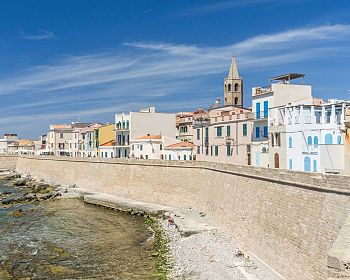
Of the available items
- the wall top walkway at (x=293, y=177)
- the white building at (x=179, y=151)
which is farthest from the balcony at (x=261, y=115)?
the white building at (x=179, y=151)

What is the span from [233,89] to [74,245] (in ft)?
196

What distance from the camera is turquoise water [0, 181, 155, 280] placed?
23.0 meters

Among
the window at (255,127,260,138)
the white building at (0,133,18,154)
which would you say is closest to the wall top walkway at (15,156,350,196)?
the window at (255,127,260,138)

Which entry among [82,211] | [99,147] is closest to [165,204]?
[82,211]

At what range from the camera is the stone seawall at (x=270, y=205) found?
16734 mm

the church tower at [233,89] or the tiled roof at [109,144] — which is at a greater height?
the church tower at [233,89]

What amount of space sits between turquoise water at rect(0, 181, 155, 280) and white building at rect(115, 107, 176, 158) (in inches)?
908

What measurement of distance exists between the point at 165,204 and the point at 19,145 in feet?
332

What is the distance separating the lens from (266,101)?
39031mm

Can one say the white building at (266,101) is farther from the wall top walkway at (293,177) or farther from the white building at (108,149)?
the white building at (108,149)

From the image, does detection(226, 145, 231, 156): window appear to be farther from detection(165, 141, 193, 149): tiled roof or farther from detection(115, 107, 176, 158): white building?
detection(115, 107, 176, 158): white building

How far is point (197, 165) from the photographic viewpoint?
122 ft

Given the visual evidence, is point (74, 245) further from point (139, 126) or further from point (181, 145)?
point (139, 126)

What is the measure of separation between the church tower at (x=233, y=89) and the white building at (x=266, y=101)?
137 feet
